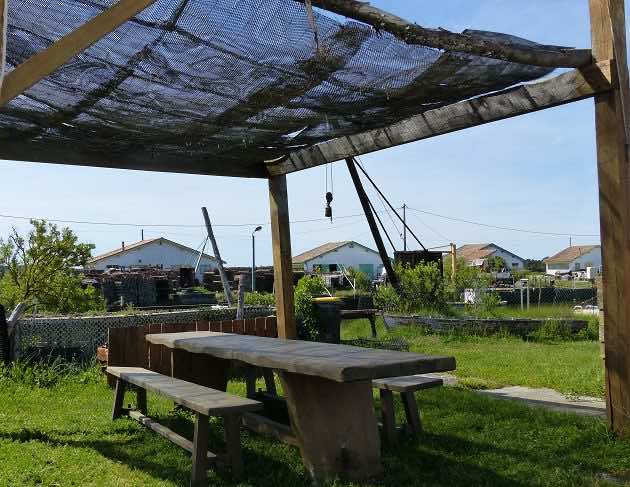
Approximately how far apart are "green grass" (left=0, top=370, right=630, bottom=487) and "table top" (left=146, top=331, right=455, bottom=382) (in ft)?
2.34

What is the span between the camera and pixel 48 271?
45.0 ft

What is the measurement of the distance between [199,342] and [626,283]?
3148 millimetres

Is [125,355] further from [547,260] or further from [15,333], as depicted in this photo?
[547,260]

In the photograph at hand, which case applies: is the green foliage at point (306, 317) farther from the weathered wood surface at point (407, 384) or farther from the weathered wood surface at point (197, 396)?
the weathered wood surface at point (407, 384)

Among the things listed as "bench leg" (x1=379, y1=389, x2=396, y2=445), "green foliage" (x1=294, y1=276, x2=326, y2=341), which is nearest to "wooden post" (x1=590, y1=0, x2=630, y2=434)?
"bench leg" (x1=379, y1=389, x2=396, y2=445)

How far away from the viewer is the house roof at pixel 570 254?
93.6m

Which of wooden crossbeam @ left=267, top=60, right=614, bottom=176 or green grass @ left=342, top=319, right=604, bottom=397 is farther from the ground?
wooden crossbeam @ left=267, top=60, right=614, bottom=176

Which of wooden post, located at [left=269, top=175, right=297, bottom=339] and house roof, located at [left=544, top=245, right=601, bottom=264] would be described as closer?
wooden post, located at [left=269, top=175, right=297, bottom=339]

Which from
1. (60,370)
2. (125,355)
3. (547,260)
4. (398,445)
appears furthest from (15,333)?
(547,260)

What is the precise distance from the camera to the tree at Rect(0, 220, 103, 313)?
13.2m

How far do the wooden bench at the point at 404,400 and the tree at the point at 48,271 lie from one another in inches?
382

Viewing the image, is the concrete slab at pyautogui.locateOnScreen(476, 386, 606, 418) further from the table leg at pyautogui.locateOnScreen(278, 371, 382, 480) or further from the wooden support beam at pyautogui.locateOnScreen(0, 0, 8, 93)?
the wooden support beam at pyautogui.locateOnScreen(0, 0, 8, 93)

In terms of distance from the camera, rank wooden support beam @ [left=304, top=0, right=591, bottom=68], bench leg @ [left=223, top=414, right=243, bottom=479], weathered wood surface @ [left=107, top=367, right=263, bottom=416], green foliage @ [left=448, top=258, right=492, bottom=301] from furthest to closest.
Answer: green foliage @ [left=448, top=258, right=492, bottom=301]
bench leg @ [left=223, top=414, right=243, bottom=479]
weathered wood surface @ [left=107, top=367, right=263, bottom=416]
wooden support beam @ [left=304, top=0, right=591, bottom=68]

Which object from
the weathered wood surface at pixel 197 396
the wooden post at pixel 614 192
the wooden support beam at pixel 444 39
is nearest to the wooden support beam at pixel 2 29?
the wooden support beam at pixel 444 39
